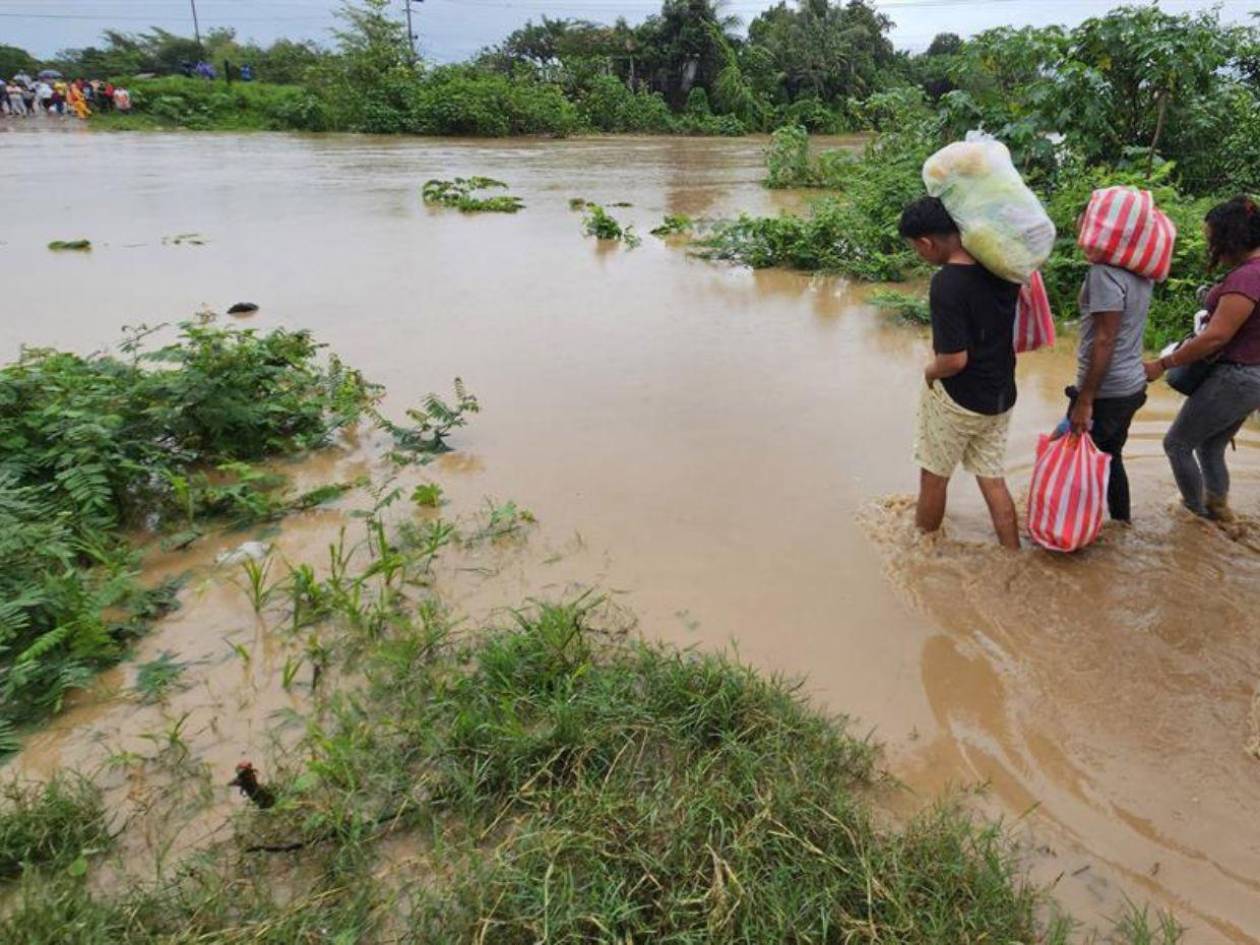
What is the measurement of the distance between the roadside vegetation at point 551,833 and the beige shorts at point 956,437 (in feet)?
4.06

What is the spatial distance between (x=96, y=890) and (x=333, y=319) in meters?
5.26

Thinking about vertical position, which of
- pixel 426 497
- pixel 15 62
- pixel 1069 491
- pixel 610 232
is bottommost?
pixel 426 497

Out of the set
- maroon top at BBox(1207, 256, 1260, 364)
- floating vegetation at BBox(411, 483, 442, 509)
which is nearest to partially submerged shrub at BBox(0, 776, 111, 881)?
floating vegetation at BBox(411, 483, 442, 509)

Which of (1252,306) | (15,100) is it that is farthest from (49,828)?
(15,100)

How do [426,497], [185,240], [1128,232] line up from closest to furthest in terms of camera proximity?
[1128,232] < [426,497] < [185,240]

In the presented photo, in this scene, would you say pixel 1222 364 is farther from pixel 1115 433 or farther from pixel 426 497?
pixel 426 497

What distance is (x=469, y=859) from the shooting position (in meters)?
2.03

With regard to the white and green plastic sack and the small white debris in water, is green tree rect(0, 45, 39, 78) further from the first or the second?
the white and green plastic sack

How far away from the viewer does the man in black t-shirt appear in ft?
9.60

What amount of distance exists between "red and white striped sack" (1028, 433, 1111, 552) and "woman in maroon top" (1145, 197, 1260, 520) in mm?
389

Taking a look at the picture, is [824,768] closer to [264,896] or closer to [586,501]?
[264,896]

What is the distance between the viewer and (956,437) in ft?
10.7

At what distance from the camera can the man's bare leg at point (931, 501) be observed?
3467 millimetres

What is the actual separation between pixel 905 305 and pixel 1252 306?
3.90m
